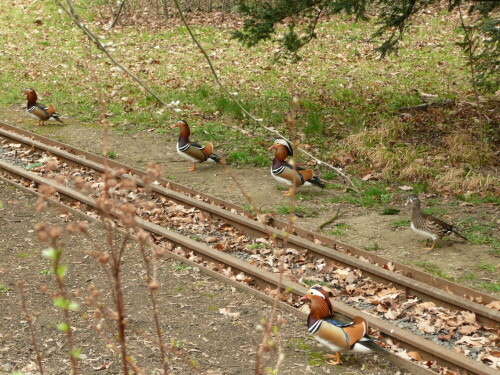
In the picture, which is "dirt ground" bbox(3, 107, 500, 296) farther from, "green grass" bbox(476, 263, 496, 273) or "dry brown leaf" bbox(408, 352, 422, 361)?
"dry brown leaf" bbox(408, 352, 422, 361)

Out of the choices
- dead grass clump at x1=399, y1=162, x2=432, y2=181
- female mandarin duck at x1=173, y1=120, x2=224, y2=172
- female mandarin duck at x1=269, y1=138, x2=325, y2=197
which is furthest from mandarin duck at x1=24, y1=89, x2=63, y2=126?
dead grass clump at x1=399, y1=162, x2=432, y2=181

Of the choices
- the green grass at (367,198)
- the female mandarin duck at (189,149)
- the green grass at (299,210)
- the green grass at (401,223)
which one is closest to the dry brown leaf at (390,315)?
the green grass at (401,223)

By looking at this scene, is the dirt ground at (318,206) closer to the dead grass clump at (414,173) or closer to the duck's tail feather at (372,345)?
the dead grass clump at (414,173)

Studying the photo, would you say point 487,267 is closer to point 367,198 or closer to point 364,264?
point 364,264

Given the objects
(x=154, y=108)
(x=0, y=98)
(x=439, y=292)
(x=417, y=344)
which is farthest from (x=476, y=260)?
(x=0, y=98)

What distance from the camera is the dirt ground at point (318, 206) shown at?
8266 mm

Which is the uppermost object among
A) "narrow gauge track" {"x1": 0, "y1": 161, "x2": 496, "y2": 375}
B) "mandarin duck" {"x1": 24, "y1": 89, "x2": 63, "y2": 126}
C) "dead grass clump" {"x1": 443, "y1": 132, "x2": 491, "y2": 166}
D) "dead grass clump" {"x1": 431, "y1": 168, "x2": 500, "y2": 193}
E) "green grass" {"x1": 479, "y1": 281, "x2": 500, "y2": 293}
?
"dead grass clump" {"x1": 443, "y1": 132, "x2": 491, "y2": 166}

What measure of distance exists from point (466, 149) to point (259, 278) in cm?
629

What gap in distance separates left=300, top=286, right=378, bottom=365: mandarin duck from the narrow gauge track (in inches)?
10.1

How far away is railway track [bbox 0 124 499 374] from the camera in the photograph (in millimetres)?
5895

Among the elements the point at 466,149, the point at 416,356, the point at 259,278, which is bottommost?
the point at 259,278

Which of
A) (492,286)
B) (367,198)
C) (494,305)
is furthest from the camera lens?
(367,198)

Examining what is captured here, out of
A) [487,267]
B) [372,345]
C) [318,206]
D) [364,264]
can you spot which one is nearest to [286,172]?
[318,206]

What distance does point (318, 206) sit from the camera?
33.7 ft
